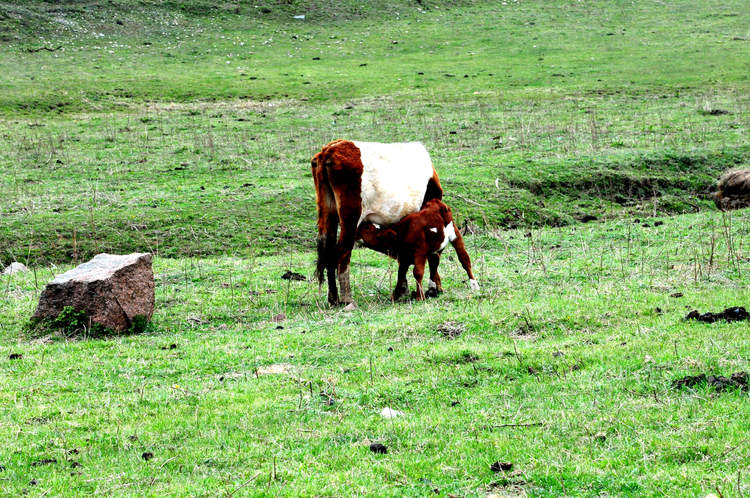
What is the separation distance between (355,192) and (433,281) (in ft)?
6.27

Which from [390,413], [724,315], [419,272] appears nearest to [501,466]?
[390,413]

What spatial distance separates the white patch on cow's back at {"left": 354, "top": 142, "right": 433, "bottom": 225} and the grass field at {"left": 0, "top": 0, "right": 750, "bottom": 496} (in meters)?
0.92

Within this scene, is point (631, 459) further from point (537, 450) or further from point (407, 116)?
point (407, 116)

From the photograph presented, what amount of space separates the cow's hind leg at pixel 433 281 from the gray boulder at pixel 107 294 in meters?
4.35

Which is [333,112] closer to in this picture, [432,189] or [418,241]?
[432,189]

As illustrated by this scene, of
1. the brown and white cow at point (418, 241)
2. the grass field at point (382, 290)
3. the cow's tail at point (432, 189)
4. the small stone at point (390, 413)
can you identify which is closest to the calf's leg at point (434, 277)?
the brown and white cow at point (418, 241)

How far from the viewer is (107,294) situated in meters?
10.9

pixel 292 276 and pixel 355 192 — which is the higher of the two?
pixel 355 192

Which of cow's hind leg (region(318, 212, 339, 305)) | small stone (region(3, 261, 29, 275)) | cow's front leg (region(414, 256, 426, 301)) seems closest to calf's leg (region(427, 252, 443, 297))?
cow's front leg (region(414, 256, 426, 301))

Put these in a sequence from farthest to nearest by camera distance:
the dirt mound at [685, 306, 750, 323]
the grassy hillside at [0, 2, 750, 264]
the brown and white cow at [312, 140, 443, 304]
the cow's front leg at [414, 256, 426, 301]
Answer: the grassy hillside at [0, 2, 750, 264]
the brown and white cow at [312, 140, 443, 304]
the cow's front leg at [414, 256, 426, 301]
the dirt mound at [685, 306, 750, 323]

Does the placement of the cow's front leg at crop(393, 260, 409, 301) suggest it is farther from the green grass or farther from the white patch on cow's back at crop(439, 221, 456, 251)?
the white patch on cow's back at crop(439, 221, 456, 251)

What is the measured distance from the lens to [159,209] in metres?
19.3

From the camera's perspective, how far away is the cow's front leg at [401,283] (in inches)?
497

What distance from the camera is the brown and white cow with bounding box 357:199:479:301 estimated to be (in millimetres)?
12711
